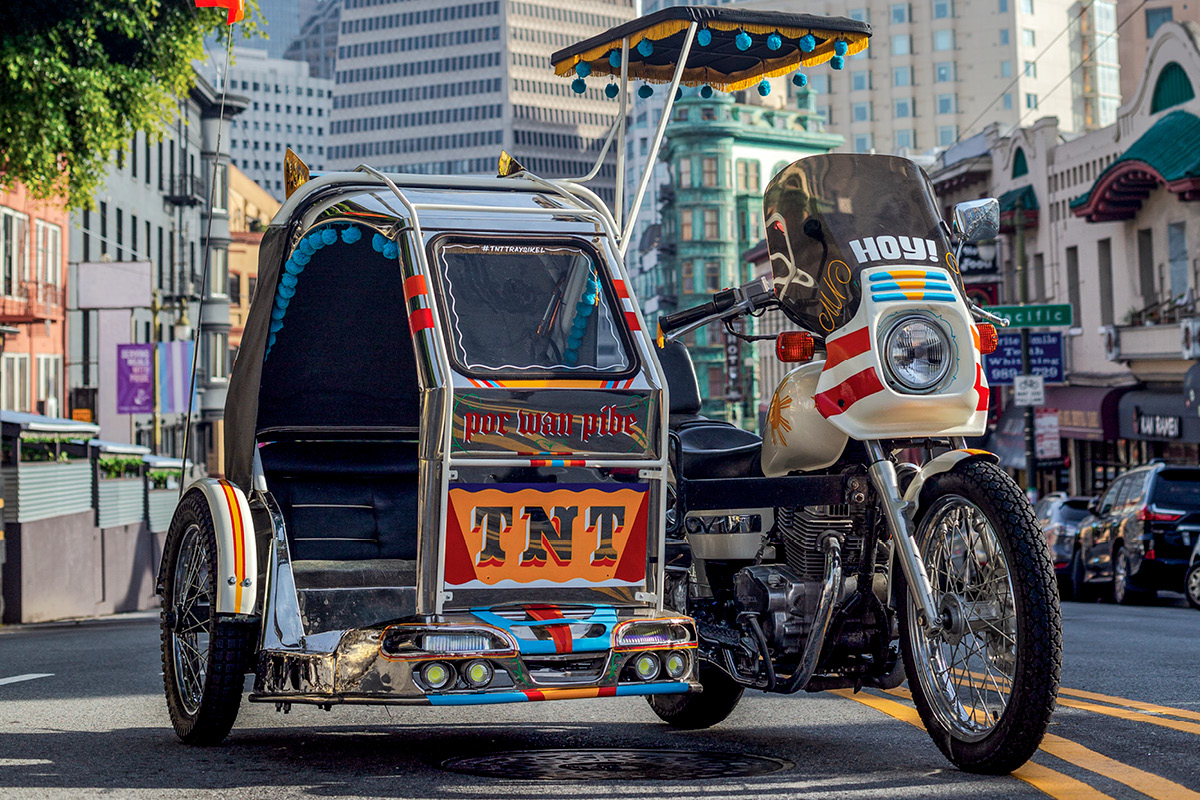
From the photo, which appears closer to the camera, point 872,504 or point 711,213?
point 872,504

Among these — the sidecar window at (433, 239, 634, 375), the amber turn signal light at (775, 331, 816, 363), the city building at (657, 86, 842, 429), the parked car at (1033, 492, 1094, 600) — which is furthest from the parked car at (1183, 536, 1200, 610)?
the city building at (657, 86, 842, 429)

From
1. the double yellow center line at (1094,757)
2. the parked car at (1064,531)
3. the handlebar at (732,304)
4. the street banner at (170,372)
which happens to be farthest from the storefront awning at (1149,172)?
the handlebar at (732,304)

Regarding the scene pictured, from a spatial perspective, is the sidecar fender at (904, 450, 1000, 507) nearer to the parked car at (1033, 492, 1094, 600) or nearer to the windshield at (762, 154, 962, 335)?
the windshield at (762, 154, 962, 335)

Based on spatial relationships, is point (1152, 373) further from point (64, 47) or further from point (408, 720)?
point (408, 720)

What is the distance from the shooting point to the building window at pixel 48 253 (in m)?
39.6

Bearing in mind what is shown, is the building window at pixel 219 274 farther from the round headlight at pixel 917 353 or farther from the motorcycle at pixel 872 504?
the round headlight at pixel 917 353

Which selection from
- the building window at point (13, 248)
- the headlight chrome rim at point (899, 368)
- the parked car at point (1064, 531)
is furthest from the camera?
the building window at point (13, 248)

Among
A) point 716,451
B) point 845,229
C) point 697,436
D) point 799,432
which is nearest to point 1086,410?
point 697,436

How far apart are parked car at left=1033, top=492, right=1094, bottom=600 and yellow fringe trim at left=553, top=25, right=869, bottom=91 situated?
55.2 feet

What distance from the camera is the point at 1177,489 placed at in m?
20.4

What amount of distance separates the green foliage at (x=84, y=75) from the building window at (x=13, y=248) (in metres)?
16.0

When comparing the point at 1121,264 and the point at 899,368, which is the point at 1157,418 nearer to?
the point at 1121,264

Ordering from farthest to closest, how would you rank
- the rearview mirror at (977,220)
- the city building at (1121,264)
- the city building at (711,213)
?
the city building at (711,213)
the city building at (1121,264)
the rearview mirror at (977,220)

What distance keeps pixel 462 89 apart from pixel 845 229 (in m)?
171
